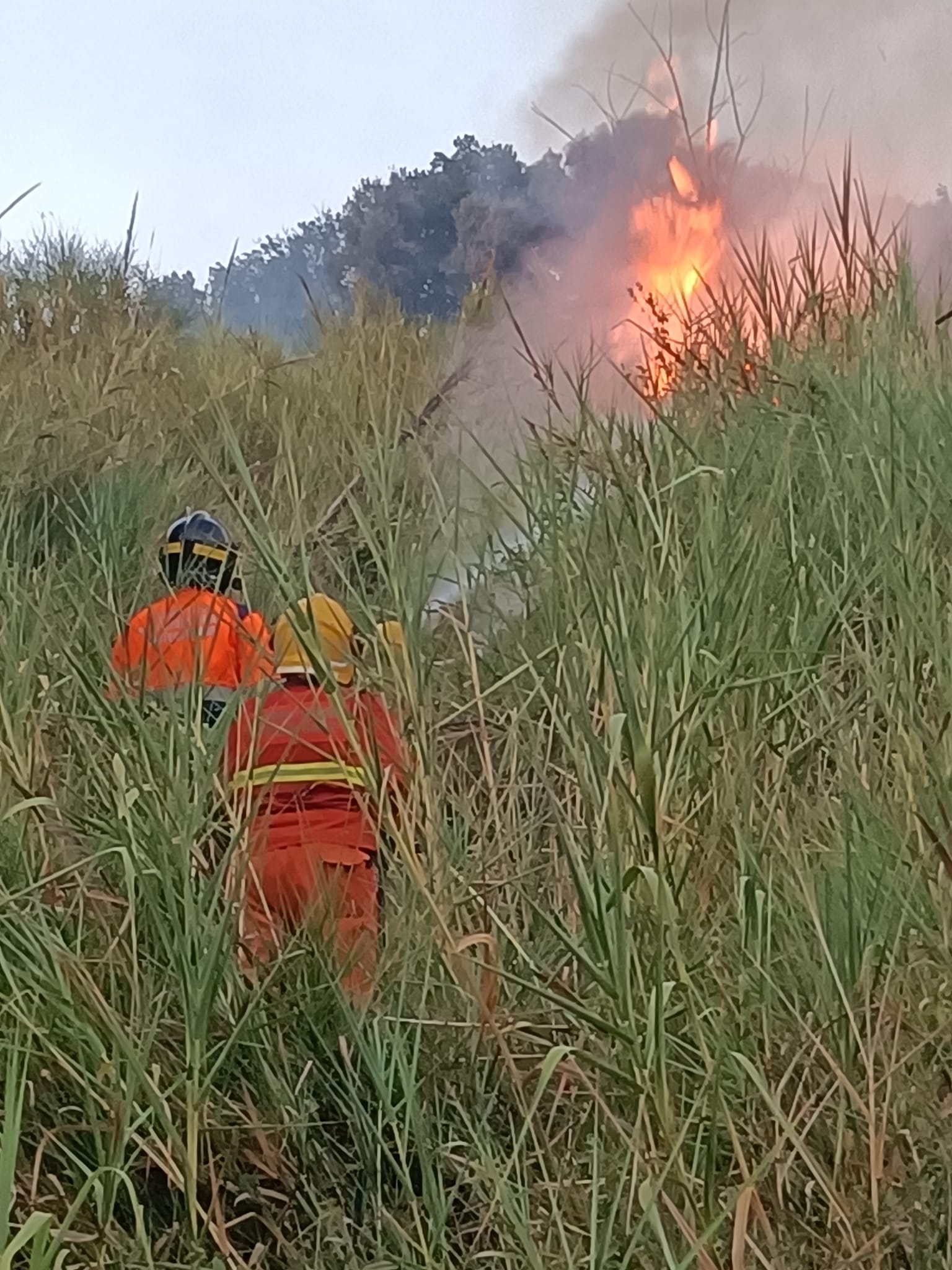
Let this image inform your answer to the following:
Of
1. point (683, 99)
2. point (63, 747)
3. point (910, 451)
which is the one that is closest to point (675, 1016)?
point (63, 747)

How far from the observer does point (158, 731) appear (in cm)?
108

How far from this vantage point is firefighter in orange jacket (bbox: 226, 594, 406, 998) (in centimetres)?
99

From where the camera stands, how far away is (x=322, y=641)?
1.03m

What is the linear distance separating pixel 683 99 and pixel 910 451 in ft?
4.63

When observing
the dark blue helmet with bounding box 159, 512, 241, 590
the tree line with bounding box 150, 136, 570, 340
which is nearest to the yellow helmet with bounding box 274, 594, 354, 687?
the dark blue helmet with bounding box 159, 512, 241, 590

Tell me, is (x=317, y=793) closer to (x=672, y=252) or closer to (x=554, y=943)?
(x=554, y=943)

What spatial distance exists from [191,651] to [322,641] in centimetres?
17

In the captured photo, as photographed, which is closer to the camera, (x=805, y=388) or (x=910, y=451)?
(x=910, y=451)

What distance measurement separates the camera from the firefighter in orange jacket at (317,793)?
0.99m

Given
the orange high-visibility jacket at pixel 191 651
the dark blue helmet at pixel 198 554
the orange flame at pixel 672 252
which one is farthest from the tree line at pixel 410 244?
the orange high-visibility jacket at pixel 191 651

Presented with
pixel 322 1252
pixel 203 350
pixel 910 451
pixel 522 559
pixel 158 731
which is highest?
pixel 203 350

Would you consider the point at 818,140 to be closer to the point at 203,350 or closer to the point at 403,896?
the point at 203,350

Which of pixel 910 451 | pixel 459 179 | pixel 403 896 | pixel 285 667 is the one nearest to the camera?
pixel 403 896

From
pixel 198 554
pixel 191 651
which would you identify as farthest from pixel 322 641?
pixel 198 554
